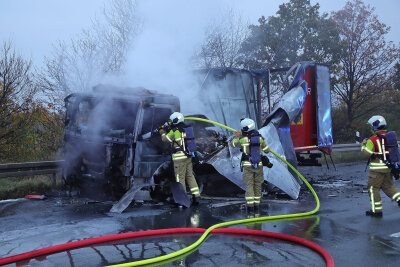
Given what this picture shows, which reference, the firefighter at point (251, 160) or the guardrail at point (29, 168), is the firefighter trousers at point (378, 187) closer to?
the firefighter at point (251, 160)

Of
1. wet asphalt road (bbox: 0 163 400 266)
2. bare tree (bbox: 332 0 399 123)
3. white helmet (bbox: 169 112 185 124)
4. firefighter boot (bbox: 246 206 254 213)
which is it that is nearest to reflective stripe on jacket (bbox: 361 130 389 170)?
wet asphalt road (bbox: 0 163 400 266)

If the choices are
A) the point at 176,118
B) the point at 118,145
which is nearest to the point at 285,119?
the point at 176,118

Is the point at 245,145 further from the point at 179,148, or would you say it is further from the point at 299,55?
the point at 299,55

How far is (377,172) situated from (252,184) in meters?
2.03

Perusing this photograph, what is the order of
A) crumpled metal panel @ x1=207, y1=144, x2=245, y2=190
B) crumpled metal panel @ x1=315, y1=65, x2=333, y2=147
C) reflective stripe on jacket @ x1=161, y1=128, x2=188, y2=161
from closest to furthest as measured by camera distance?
1. reflective stripe on jacket @ x1=161, y1=128, x2=188, y2=161
2. crumpled metal panel @ x1=207, y1=144, x2=245, y2=190
3. crumpled metal panel @ x1=315, y1=65, x2=333, y2=147

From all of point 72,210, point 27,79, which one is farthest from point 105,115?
point 27,79

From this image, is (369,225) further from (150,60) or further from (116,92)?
(150,60)

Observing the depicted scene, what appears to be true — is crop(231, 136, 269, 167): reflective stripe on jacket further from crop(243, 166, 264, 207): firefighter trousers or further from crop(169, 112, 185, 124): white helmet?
crop(169, 112, 185, 124): white helmet

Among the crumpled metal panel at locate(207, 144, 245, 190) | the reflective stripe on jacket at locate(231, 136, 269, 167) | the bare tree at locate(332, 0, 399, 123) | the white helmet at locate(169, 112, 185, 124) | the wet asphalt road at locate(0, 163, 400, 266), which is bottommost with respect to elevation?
the wet asphalt road at locate(0, 163, 400, 266)

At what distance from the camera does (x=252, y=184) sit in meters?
6.84

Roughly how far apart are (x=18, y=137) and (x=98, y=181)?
496cm

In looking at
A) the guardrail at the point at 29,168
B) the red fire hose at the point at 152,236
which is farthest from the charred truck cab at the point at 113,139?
the red fire hose at the point at 152,236

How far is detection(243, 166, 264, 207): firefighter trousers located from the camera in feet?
22.1

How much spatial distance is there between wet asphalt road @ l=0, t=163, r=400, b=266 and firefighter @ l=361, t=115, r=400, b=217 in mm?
255
